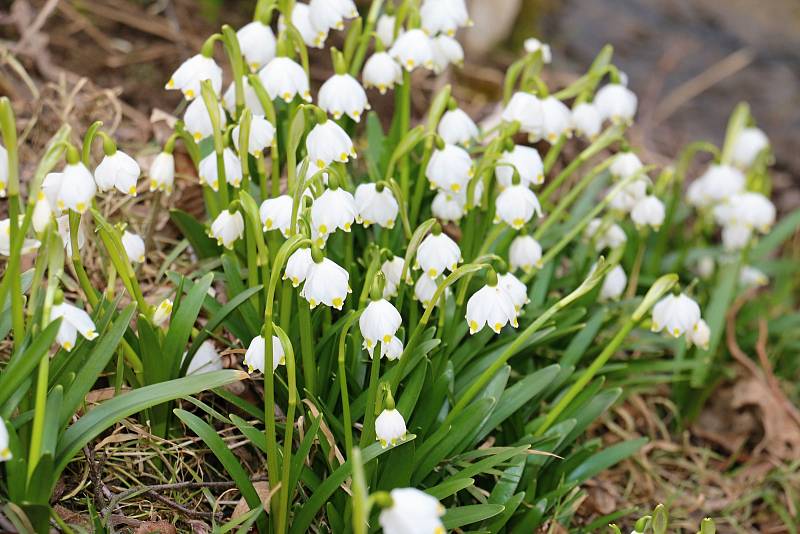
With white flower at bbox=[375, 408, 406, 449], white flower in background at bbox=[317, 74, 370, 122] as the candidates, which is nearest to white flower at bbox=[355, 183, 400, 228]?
white flower in background at bbox=[317, 74, 370, 122]

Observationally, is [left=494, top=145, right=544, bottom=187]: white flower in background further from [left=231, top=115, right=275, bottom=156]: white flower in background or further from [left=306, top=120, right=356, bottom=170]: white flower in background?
[left=231, top=115, right=275, bottom=156]: white flower in background

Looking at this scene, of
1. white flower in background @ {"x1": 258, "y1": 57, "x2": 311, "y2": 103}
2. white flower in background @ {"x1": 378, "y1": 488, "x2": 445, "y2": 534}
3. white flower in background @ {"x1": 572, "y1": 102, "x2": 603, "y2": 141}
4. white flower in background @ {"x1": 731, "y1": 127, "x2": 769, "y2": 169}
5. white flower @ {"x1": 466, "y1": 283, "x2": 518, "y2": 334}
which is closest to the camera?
white flower in background @ {"x1": 378, "y1": 488, "x2": 445, "y2": 534}

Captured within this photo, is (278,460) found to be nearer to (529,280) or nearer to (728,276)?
(529,280)

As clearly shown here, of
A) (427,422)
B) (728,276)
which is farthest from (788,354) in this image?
(427,422)

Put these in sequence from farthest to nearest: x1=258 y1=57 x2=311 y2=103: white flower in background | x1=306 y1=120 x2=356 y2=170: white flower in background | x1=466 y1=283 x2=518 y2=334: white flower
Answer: x1=258 y1=57 x2=311 y2=103: white flower in background, x1=306 y1=120 x2=356 y2=170: white flower in background, x1=466 y1=283 x2=518 y2=334: white flower

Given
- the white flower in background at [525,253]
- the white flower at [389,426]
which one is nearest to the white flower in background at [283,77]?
the white flower in background at [525,253]

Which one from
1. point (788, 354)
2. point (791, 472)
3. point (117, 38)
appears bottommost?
point (791, 472)

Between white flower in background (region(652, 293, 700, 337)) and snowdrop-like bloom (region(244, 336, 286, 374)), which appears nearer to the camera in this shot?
snowdrop-like bloom (region(244, 336, 286, 374))
